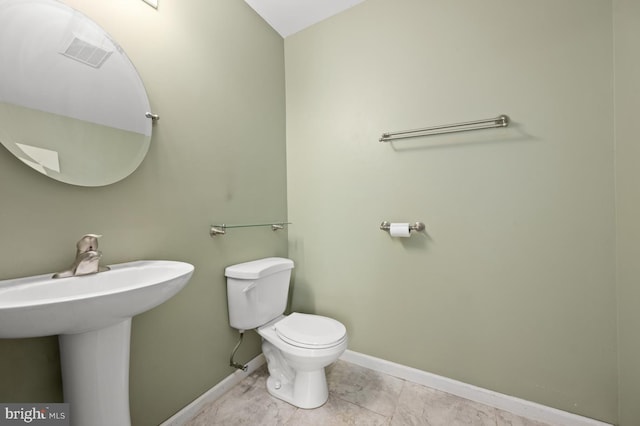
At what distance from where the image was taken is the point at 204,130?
4.54 ft

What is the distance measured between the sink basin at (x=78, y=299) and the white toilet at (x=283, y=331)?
1.75 ft

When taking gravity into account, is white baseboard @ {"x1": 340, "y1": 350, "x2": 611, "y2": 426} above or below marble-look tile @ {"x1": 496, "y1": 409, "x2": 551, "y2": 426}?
above

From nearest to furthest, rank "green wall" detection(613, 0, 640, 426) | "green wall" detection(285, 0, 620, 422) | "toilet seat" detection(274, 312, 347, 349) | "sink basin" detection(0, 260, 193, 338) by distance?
1. "sink basin" detection(0, 260, 193, 338)
2. "green wall" detection(613, 0, 640, 426)
3. "green wall" detection(285, 0, 620, 422)
4. "toilet seat" detection(274, 312, 347, 349)

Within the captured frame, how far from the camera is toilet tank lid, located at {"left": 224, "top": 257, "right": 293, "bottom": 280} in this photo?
4.66 ft

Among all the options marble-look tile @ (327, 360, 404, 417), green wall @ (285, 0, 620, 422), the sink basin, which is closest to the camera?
the sink basin

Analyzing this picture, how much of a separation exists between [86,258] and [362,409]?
4.68 ft

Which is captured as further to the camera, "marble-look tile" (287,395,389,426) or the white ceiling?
the white ceiling

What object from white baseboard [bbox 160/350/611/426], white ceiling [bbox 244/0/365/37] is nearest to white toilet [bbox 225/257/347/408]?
white baseboard [bbox 160/350/611/426]

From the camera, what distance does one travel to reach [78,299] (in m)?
0.62

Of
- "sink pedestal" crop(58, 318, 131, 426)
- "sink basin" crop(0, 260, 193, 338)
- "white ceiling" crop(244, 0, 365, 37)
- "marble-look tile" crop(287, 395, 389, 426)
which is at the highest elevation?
"white ceiling" crop(244, 0, 365, 37)

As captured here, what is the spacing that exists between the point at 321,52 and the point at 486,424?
2.38 metres

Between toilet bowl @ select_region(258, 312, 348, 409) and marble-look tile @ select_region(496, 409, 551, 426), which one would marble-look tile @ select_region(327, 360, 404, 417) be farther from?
marble-look tile @ select_region(496, 409, 551, 426)

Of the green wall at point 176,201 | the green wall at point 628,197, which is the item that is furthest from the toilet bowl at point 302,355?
the green wall at point 628,197

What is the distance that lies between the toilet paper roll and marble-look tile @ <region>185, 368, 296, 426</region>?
109 cm
